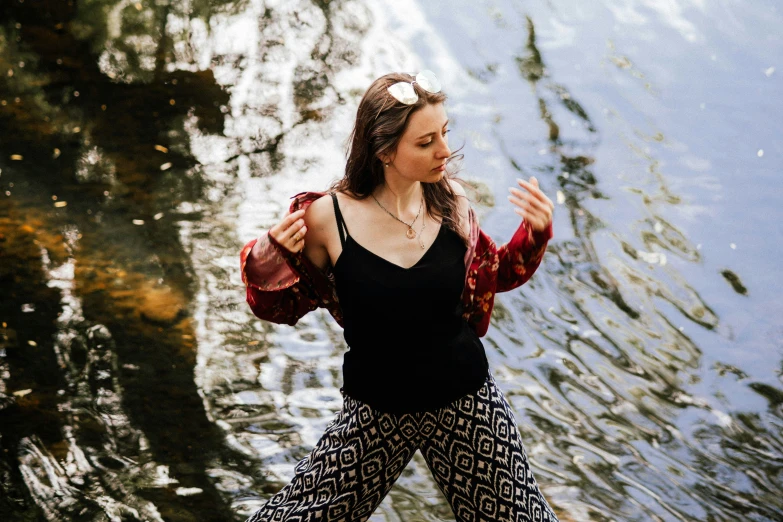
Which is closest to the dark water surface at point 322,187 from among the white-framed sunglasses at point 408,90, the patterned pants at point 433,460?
the patterned pants at point 433,460

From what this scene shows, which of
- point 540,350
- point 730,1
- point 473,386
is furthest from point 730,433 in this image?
point 730,1

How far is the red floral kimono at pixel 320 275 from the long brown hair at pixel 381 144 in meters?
0.09

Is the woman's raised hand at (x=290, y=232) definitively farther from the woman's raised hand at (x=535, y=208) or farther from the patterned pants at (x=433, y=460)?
the woman's raised hand at (x=535, y=208)

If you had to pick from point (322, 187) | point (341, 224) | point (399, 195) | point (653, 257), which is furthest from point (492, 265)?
point (322, 187)

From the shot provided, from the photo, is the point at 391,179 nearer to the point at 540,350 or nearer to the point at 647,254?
the point at 540,350

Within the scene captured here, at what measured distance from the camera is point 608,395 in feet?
15.1

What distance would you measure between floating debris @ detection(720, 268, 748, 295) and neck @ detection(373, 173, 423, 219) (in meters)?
3.60

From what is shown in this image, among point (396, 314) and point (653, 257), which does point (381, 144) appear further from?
point (653, 257)

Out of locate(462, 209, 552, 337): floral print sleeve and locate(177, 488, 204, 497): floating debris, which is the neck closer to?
locate(462, 209, 552, 337): floral print sleeve

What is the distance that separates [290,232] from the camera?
97.9 inches

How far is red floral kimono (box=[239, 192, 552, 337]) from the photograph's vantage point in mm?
2582

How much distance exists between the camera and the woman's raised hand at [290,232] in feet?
8.16

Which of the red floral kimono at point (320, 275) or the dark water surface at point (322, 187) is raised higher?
the red floral kimono at point (320, 275)

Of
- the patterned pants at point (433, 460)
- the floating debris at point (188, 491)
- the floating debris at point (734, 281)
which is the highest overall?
the patterned pants at point (433, 460)
